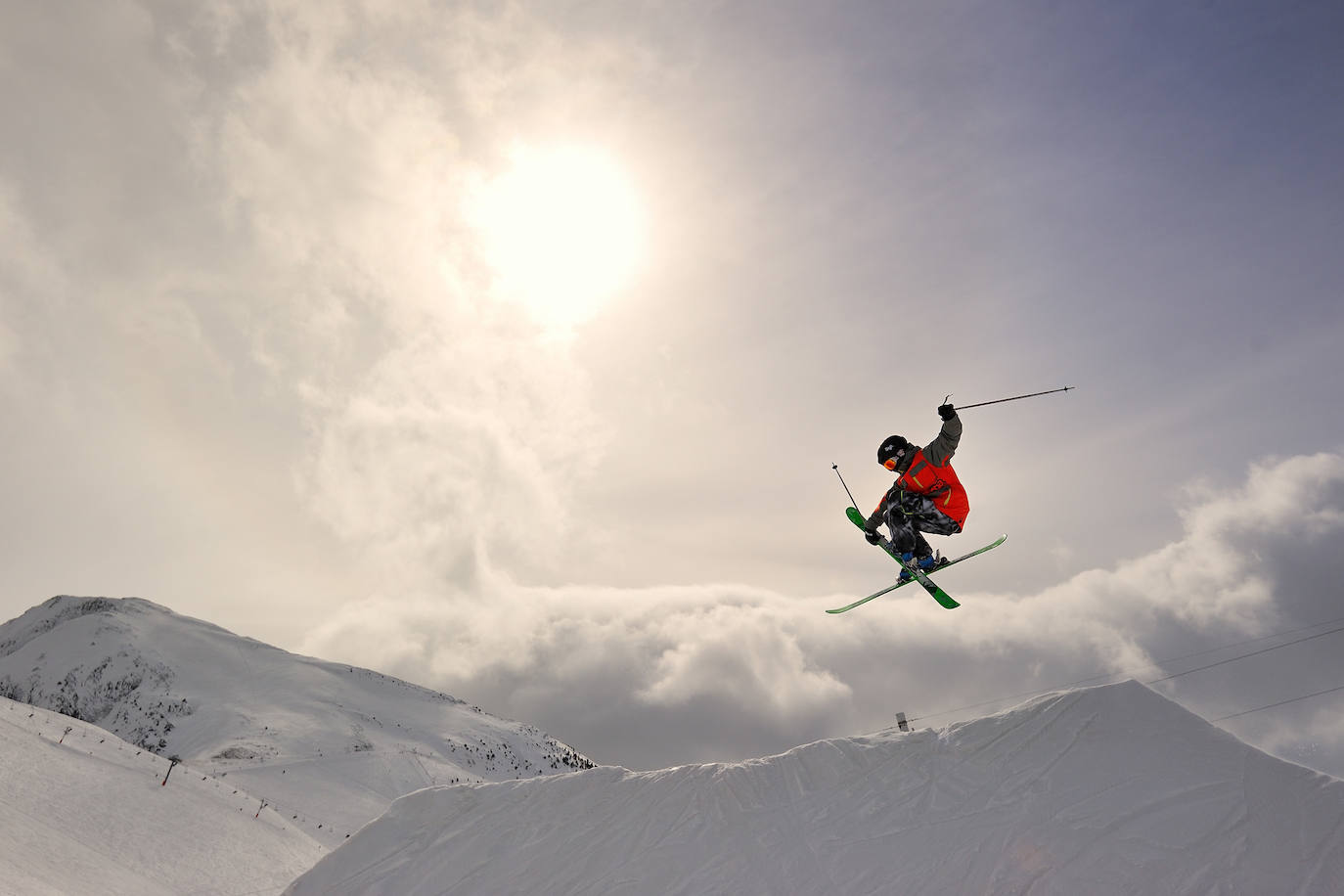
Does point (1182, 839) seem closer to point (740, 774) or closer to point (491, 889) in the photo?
point (740, 774)

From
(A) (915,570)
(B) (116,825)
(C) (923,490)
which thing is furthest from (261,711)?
(C) (923,490)

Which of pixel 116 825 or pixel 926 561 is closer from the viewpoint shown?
pixel 926 561

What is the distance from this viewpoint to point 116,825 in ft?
93.5

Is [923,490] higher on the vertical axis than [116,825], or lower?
higher

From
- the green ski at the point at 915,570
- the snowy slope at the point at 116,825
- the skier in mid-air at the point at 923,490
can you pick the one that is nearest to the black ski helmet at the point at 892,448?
the skier in mid-air at the point at 923,490

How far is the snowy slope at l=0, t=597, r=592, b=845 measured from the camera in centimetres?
6488

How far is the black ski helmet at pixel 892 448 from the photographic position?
12.1m

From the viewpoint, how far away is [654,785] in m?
22.2

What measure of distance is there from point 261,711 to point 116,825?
242ft

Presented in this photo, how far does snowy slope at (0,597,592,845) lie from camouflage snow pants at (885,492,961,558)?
48.5m

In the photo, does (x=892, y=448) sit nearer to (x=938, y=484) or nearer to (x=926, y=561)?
(x=938, y=484)

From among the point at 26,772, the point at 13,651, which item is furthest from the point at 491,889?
the point at 13,651

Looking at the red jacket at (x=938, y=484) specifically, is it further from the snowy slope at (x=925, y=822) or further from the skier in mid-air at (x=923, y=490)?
the snowy slope at (x=925, y=822)

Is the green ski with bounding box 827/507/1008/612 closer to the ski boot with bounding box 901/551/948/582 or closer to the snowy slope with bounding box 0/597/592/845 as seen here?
the ski boot with bounding box 901/551/948/582
